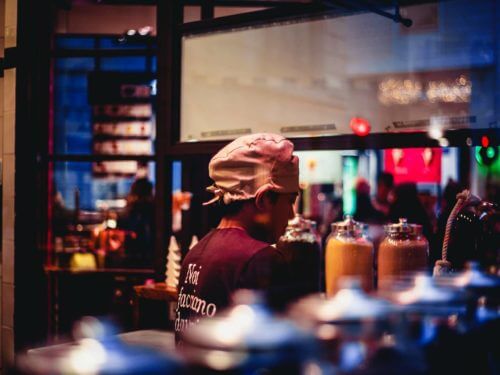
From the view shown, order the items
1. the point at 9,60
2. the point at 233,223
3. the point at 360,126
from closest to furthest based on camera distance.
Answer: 1. the point at 233,223
2. the point at 360,126
3. the point at 9,60

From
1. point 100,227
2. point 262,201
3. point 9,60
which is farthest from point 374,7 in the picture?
point 100,227

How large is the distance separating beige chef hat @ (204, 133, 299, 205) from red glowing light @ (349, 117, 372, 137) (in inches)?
51.0

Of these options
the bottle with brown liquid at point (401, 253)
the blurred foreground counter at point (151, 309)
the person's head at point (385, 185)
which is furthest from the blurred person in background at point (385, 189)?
the bottle with brown liquid at point (401, 253)

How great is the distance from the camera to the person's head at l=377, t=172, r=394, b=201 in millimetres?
8023

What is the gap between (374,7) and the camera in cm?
357

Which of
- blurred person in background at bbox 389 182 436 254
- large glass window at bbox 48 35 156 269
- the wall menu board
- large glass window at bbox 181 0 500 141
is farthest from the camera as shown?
the wall menu board

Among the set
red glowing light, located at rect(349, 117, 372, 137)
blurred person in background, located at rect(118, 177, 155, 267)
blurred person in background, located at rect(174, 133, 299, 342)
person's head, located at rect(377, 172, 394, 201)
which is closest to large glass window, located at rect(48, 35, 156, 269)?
blurred person in background, located at rect(118, 177, 155, 267)

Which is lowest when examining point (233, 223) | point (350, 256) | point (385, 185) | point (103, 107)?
point (350, 256)

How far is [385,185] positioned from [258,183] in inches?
231

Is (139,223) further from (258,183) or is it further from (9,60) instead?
(258,183)

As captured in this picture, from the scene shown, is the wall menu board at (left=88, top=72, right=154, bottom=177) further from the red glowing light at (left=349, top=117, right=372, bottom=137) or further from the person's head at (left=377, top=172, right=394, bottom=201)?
the person's head at (left=377, top=172, right=394, bottom=201)

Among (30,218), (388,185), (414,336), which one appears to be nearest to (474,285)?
(414,336)

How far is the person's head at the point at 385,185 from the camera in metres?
8.02

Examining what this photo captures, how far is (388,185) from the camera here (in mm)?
8086
